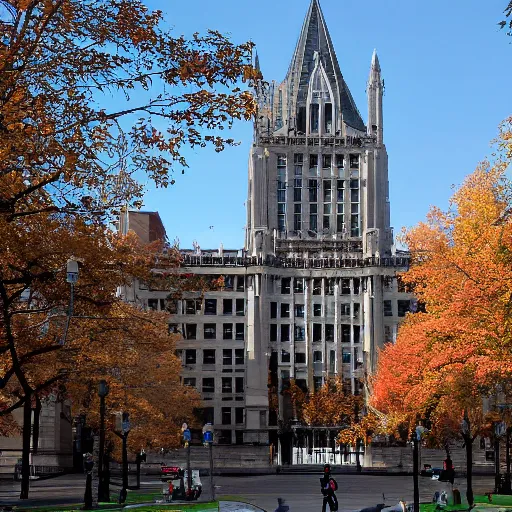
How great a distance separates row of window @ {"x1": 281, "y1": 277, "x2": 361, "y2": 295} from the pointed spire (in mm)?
21788

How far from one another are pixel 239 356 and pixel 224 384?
12.1 feet

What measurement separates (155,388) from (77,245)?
42.3 meters

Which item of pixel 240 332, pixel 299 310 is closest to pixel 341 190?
pixel 299 310

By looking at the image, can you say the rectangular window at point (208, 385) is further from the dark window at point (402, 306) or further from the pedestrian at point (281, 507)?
the pedestrian at point (281, 507)

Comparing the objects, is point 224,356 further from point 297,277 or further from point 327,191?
point 327,191

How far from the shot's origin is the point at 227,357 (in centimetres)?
11362

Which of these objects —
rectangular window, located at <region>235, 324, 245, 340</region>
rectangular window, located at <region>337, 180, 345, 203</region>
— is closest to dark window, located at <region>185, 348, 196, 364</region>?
rectangular window, located at <region>235, 324, 245, 340</region>

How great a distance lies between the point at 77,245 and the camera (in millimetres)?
24219

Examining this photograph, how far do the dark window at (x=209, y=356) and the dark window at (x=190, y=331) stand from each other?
7.27 ft

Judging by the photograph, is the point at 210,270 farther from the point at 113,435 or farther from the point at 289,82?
the point at 113,435

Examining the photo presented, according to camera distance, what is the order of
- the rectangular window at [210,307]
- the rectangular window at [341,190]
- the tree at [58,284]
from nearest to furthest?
the tree at [58,284] < the rectangular window at [210,307] < the rectangular window at [341,190]

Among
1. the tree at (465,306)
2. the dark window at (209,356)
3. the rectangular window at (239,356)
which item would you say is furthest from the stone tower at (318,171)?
the tree at (465,306)

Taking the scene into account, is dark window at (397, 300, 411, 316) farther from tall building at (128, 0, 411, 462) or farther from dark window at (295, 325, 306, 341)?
dark window at (295, 325, 306, 341)

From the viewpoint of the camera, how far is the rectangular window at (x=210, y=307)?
11550 centimetres
